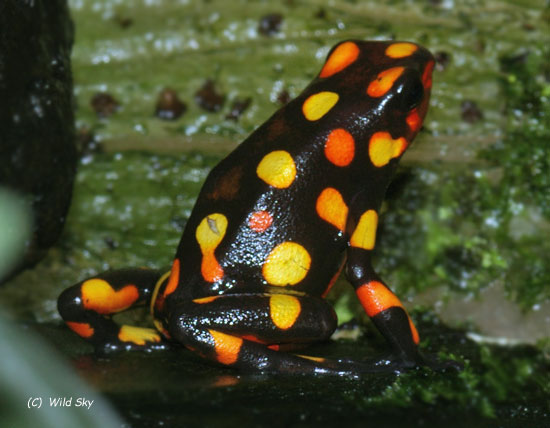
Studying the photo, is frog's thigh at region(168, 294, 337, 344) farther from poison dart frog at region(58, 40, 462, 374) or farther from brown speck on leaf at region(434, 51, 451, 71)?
brown speck on leaf at region(434, 51, 451, 71)

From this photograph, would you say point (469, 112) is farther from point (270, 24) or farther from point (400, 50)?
point (270, 24)

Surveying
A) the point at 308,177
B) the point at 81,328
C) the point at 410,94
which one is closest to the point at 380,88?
the point at 410,94

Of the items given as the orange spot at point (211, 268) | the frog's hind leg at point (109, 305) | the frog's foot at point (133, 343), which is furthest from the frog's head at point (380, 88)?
the frog's foot at point (133, 343)

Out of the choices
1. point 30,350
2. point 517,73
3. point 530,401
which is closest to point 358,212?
point 530,401

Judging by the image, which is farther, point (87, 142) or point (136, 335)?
point (87, 142)

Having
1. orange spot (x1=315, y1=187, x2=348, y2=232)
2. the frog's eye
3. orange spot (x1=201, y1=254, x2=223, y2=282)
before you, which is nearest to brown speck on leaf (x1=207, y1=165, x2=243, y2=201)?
orange spot (x1=201, y1=254, x2=223, y2=282)

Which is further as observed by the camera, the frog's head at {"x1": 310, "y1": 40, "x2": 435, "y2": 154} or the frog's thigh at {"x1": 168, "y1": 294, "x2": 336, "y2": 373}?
the frog's head at {"x1": 310, "y1": 40, "x2": 435, "y2": 154}

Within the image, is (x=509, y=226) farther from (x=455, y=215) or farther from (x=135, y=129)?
(x=135, y=129)
